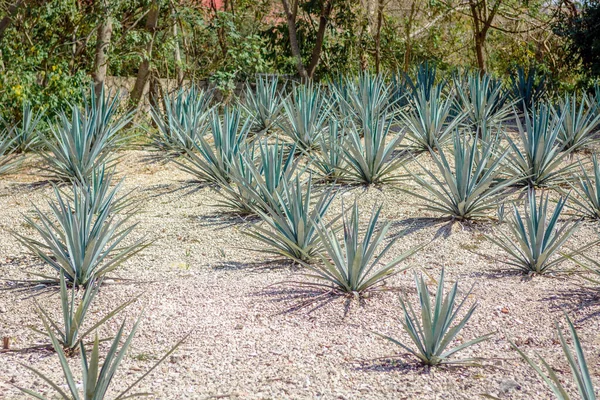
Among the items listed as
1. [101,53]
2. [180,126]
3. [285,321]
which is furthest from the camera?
[101,53]

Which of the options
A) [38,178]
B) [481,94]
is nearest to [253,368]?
[38,178]

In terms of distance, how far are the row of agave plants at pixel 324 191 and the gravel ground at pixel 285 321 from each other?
113 mm

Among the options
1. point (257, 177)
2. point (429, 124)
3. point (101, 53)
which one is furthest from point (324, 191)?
point (101, 53)

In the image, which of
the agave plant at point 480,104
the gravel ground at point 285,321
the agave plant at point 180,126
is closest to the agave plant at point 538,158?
the gravel ground at point 285,321

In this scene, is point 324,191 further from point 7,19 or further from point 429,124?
point 7,19

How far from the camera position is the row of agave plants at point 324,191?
3.64m

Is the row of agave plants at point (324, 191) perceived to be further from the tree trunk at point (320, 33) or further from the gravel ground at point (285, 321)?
the tree trunk at point (320, 33)

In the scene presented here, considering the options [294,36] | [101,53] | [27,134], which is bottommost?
[27,134]

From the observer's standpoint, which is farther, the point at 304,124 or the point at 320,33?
the point at 320,33

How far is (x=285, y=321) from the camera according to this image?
3764 millimetres

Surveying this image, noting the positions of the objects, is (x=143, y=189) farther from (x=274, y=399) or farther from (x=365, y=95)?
(x=274, y=399)

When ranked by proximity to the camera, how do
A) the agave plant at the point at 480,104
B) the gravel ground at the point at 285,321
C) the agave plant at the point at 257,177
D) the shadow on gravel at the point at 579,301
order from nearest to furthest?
the gravel ground at the point at 285,321
the shadow on gravel at the point at 579,301
the agave plant at the point at 257,177
the agave plant at the point at 480,104

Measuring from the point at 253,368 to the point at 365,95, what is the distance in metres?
5.04

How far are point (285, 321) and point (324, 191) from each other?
214cm
